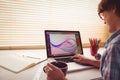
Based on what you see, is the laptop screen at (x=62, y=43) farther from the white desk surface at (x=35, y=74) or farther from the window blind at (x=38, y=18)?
the window blind at (x=38, y=18)

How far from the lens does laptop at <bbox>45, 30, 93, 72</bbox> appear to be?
4.49 feet

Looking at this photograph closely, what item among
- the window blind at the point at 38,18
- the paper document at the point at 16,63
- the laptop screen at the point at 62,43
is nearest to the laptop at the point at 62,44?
the laptop screen at the point at 62,43

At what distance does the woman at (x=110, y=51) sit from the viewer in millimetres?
703

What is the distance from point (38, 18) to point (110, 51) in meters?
1.19

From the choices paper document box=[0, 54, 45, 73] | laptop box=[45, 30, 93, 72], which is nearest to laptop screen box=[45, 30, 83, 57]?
laptop box=[45, 30, 93, 72]

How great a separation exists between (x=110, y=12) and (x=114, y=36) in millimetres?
122

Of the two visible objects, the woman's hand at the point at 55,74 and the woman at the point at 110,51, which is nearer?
the woman at the point at 110,51

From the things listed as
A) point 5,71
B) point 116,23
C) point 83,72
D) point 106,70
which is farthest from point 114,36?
point 5,71

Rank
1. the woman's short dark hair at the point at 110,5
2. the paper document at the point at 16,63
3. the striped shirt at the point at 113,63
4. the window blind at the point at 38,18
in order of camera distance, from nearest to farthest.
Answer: the striped shirt at the point at 113,63 → the woman's short dark hair at the point at 110,5 → the paper document at the point at 16,63 → the window blind at the point at 38,18

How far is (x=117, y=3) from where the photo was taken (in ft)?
2.65

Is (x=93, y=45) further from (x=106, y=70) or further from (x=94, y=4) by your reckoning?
(x=106, y=70)

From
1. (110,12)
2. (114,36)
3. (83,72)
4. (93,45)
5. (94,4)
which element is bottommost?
(83,72)

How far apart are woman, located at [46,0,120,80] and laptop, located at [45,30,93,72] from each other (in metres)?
0.45

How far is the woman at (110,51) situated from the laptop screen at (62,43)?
1.67 feet
